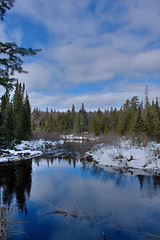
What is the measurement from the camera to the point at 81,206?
10.5 metres

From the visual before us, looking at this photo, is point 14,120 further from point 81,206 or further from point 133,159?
point 81,206

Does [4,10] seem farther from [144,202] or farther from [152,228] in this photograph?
[144,202]

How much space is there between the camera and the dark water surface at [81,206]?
25.6ft

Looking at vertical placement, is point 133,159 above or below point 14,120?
below

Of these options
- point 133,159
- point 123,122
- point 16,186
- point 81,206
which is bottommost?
point 81,206

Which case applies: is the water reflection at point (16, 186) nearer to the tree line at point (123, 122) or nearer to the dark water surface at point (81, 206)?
the dark water surface at point (81, 206)

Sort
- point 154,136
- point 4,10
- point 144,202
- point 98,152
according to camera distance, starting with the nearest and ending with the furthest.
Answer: point 4,10 < point 144,202 < point 98,152 < point 154,136

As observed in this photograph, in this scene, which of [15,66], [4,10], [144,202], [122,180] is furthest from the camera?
[122,180]

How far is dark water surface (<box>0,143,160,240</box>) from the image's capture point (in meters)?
7.79

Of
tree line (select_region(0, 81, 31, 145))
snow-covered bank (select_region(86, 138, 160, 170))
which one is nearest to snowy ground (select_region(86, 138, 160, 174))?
snow-covered bank (select_region(86, 138, 160, 170))

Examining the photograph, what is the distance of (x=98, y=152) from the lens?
29.5 m

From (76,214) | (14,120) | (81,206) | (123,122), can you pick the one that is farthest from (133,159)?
(123,122)

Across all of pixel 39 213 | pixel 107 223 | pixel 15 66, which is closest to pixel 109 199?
pixel 107 223

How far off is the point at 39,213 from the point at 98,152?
20838 millimetres
